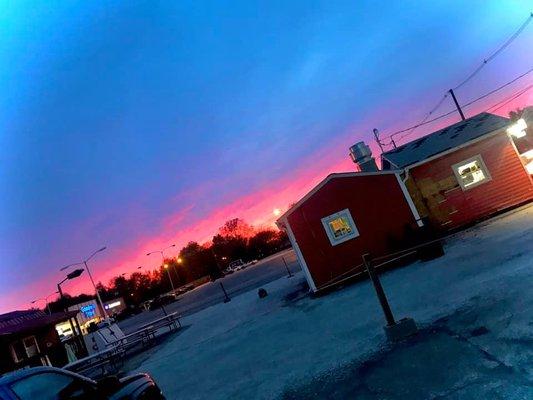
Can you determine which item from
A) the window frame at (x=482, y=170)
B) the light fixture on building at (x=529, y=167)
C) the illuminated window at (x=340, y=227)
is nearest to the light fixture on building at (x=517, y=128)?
the light fixture on building at (x=529, y=167)

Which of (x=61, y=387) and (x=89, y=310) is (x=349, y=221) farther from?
(x=89, y=310)

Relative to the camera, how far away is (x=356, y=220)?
55.4ft

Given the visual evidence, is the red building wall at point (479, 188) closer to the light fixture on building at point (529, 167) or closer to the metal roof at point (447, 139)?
the light fixture on building at point (529, 167)

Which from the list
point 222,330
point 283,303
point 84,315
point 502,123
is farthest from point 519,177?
point 84,315

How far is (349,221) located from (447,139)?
7.78 m

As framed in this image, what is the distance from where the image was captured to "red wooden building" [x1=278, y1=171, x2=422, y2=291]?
16656 millimetres

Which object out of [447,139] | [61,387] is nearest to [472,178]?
[447,139]

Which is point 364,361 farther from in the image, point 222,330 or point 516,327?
point 222,330

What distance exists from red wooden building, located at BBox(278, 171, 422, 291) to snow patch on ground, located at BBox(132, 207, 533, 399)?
1.81 metres

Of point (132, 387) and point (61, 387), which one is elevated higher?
point (61, 387)

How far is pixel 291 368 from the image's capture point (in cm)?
780

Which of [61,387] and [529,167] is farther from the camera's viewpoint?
[529,167]

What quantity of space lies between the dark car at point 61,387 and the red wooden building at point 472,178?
16018mm

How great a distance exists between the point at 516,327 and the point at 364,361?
224 cm
